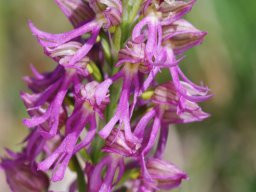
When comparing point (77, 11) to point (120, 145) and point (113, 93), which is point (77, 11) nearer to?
point (113, 93)

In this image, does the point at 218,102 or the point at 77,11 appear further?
the point at 218,102

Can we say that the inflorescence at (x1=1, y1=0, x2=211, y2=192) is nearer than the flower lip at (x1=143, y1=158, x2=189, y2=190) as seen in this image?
Yes

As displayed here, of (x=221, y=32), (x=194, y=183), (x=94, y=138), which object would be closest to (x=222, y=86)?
(x=221, y=32)

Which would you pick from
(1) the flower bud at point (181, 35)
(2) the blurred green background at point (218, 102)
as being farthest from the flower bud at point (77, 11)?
(2) the blurred green background at point (218, 102)

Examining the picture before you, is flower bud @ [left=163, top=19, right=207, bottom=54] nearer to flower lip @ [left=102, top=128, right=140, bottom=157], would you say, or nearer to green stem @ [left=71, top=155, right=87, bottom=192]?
flower lip @ [left=102, top=128, right=140, bottom=157]

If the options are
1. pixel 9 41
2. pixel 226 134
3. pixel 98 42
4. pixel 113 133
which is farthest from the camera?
pixel 9 41

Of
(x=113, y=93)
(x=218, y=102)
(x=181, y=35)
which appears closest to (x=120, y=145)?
(x=113, y=93)

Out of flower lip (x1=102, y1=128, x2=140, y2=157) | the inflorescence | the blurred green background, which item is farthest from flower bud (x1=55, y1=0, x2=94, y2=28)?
the blurred green background

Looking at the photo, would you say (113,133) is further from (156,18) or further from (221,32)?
(221,32)
